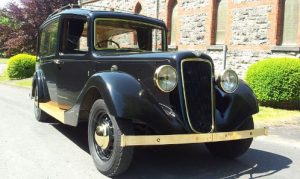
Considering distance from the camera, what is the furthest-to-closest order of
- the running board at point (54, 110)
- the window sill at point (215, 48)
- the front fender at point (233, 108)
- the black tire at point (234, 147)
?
the window sill at point (215, 48)
the running board at point (54, 110)
the black tire at point (234, 147)
the front fender at point (233, 108)

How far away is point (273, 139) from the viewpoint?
797 centimetres

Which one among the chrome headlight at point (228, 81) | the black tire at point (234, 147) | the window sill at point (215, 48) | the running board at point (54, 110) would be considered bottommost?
the black tire at point (234, 147)

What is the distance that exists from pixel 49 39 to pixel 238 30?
9.12 meters

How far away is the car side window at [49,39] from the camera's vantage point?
772cm

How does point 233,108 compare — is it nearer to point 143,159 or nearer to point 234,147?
point 234,147

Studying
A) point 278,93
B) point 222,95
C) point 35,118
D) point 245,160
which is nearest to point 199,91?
point 222,95

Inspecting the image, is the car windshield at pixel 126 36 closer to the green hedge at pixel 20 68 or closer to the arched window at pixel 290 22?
the arched window at pixel 290 22

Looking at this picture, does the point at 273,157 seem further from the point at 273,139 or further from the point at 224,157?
the point at 273,139

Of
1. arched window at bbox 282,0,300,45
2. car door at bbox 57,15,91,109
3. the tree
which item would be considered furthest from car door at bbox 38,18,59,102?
the tree

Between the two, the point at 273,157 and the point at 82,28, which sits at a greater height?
the point at 82,28

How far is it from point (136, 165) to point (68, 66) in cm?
220

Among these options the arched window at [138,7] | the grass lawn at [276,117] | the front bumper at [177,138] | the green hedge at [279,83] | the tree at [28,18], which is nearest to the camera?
the front bumper at [177,138]

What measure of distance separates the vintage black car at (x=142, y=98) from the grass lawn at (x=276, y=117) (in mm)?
3805

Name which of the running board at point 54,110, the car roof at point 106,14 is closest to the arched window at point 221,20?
the car roof at point 106,14
